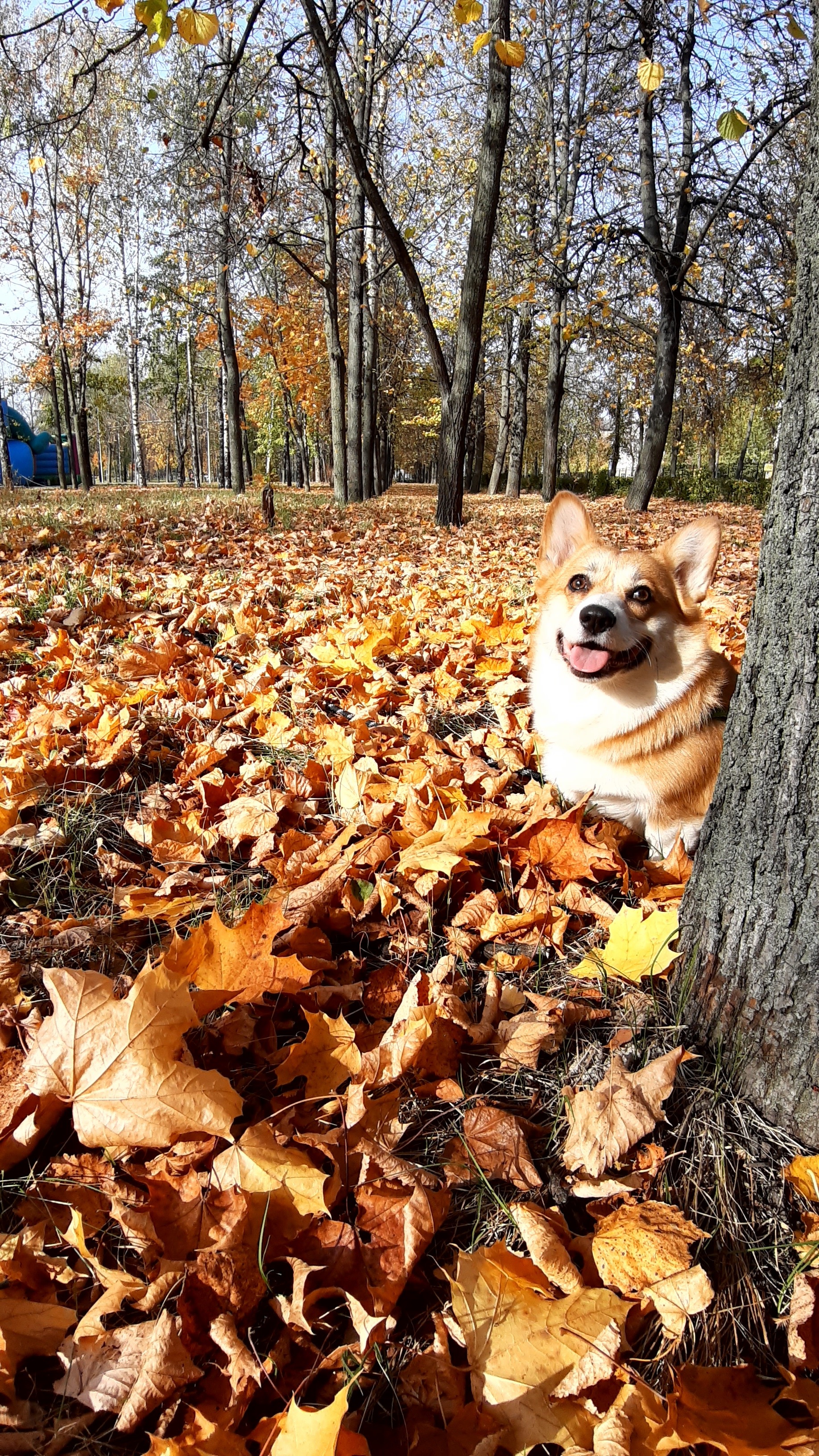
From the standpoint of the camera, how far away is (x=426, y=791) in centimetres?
228

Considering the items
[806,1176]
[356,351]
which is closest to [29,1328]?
[806,1176]

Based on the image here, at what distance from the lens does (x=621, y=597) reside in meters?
2.22

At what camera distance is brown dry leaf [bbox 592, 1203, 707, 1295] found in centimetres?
113

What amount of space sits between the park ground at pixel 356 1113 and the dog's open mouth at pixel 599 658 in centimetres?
46

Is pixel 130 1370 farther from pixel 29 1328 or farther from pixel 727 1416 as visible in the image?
pixel 727 1416

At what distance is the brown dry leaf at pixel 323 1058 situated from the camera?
144 cm

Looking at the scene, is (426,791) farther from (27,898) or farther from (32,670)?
(32,670)

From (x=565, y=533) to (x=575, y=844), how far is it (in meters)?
1.20

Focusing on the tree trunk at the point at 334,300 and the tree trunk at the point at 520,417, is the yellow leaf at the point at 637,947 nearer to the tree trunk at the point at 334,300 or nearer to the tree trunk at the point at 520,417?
the tree trunk at the point at 334,300

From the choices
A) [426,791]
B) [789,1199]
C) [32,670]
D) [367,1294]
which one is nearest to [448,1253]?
[367,1294]

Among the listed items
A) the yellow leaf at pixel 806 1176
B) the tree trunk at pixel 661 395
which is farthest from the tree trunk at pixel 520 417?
the yellow leaf at pixel 806 1176

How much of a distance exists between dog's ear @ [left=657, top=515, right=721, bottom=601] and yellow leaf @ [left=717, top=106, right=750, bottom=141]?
1.14m

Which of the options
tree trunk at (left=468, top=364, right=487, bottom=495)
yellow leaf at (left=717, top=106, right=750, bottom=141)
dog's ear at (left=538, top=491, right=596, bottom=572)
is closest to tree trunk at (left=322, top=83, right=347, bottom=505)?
yellow leaf at (left=717, top=106, right=750, bottom=141)

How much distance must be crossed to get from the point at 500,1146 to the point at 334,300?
42.6 ft
